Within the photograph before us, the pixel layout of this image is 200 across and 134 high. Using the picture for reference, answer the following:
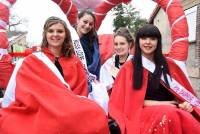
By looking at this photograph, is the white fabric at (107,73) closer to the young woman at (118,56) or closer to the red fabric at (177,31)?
the young woman at (118,56)

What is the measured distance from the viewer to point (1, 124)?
3660 mm

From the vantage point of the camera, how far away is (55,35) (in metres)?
4.27

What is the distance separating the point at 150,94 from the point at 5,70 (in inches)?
98.2

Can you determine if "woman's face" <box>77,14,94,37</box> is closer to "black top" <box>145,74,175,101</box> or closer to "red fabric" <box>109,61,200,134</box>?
"red fabric" <box>109,61,200,134</box>

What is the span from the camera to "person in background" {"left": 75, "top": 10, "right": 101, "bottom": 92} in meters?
5.43

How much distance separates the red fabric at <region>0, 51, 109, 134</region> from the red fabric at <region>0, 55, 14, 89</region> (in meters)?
1.80

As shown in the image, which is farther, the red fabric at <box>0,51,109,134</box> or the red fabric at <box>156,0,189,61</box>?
the red fabric at <box>156,0,189,61</box>

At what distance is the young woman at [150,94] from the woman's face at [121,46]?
76 centimetres

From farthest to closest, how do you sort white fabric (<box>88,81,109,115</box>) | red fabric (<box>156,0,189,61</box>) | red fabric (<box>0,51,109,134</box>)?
red fabric (<box>156,0,189,61</box>), white fabric (<box>88,81,109,115</box>), red fabric (<box>0,51,109,134</box>)

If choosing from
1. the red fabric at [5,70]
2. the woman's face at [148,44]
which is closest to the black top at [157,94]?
the woman's face at [148,44]

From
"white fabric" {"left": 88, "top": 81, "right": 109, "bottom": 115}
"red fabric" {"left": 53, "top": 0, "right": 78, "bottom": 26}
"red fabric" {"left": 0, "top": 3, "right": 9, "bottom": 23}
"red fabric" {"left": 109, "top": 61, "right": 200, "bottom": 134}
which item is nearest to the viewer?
"red fabric" {"left": 109, "top": 61, "right": 200, "bottom": 134}

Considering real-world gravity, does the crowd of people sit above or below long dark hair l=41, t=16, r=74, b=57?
below

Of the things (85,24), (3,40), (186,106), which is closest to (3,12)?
(3,40)

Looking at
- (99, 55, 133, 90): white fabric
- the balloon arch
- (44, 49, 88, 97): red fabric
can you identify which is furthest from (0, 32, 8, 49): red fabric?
(44, 49, 88, 97): red fabric
